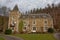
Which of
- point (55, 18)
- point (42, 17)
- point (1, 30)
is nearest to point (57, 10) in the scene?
point (55, 18)

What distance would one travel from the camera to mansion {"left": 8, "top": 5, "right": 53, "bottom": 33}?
30859 millimetres

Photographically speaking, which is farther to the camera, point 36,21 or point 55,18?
point 55,18

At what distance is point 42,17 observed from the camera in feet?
105

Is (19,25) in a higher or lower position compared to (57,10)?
lower

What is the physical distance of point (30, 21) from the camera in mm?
32000

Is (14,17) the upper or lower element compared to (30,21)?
upper

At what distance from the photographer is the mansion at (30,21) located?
101 feet

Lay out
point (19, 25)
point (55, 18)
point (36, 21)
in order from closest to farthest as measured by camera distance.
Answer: point (19, 25) → point (36, 21) → point (55, 18)

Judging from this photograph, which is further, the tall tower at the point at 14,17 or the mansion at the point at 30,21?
the tall tower at the point at 14,17

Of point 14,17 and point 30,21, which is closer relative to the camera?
point 14,17

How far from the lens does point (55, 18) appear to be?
34.0 m

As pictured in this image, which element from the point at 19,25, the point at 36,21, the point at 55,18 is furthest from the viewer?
the point at 55,18

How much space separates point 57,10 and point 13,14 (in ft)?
31.4

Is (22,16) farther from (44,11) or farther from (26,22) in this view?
(44,11)
